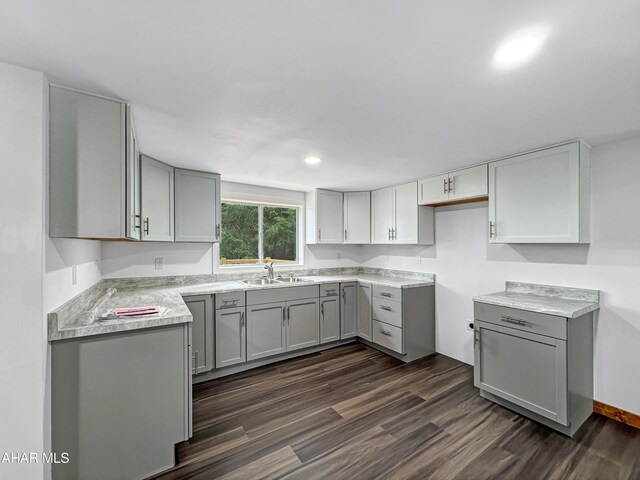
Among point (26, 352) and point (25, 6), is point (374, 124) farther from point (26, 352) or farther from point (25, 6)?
point (26, 352)

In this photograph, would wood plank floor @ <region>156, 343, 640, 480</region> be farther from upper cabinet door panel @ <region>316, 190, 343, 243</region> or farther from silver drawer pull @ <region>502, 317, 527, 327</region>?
upper cabinet door panel @ <region>316, 190, 343, 243</region>

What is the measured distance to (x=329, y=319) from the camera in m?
3.69

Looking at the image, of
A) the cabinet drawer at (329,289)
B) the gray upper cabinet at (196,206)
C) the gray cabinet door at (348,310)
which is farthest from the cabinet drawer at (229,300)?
the gray cabinet door at (348,310)

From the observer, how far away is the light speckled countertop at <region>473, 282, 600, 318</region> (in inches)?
84.4

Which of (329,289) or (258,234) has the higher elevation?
(258,234)

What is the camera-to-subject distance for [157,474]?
1.73 meters

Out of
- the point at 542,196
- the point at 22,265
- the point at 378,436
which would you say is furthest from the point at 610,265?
the point at 22,265

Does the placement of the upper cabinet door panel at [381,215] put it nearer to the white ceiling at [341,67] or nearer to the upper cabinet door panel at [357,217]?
the upper cabinet door panel at [357,217]

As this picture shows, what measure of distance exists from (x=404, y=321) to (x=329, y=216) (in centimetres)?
177

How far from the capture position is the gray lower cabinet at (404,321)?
3.34m

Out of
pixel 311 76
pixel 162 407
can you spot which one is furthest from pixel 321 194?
pixel 162 407

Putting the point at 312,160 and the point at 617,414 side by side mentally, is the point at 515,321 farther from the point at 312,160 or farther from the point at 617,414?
the point at 312,160

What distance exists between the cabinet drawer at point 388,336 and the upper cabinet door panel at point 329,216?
1335 millimetres

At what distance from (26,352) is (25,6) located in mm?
1386
